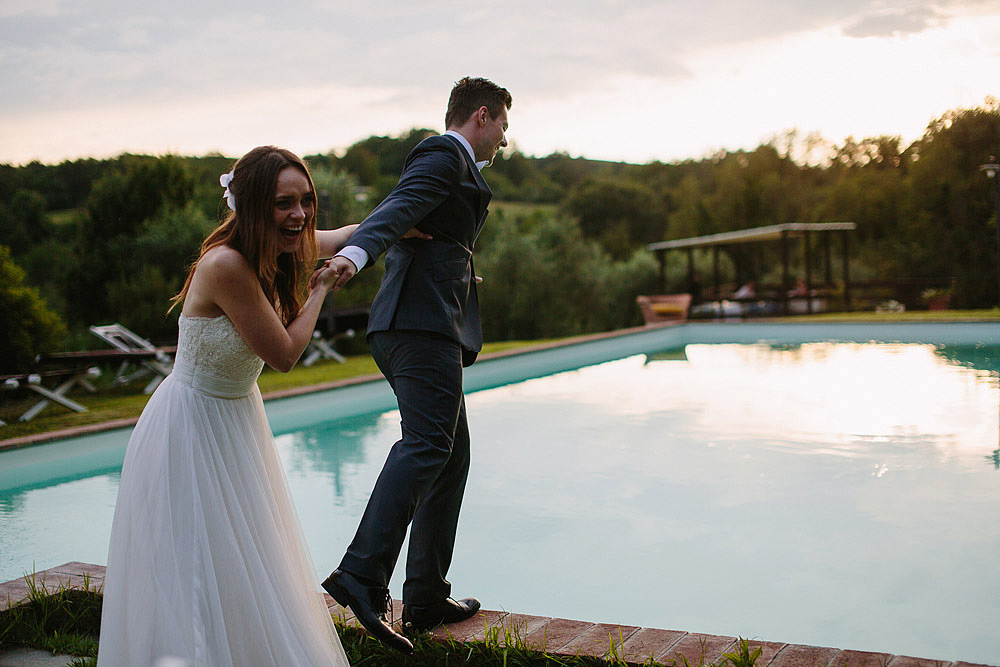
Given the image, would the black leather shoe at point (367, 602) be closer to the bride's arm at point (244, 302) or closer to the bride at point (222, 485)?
the bride at point (222, 485)

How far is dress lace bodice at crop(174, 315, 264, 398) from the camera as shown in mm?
1834

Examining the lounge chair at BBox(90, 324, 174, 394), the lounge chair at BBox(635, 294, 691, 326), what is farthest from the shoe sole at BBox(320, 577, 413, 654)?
the lounge chair at BBox(635, 294, 691, 326)

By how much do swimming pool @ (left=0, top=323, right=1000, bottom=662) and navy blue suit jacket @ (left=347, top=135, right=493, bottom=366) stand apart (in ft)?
4.22

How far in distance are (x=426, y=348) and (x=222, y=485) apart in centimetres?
65

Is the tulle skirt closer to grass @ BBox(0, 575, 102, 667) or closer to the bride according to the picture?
the bride

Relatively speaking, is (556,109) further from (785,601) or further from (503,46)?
(785,601)

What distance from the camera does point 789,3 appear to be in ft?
59.0

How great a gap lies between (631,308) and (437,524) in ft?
59.2

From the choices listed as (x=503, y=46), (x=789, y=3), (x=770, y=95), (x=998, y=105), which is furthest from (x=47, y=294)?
(x=770, y=95)

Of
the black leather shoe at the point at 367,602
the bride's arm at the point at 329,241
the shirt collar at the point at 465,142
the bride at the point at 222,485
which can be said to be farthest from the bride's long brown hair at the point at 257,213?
the black leather shoe at the point at 367,602

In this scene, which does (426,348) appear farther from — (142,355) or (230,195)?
(142,355)

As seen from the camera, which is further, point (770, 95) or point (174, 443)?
point (770, 95)

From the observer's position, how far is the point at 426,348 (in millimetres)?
2227

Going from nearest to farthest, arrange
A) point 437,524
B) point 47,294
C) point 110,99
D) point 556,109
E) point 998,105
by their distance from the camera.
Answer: point 437,524, point 47,294, point 110,99, point 998,105, point 556,109
